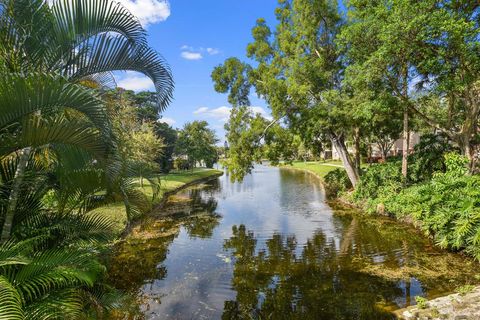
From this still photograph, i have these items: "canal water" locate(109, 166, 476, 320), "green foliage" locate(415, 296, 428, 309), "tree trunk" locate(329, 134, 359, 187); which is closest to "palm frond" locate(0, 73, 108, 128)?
"canal water" locate(109, 166, 476, 320)

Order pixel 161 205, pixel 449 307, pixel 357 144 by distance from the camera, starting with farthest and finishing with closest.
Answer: pixel 357 144
pixel 161 205
pixel 449 307

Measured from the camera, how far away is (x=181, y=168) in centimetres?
4725

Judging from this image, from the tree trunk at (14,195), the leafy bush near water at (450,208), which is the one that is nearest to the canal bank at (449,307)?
the leafy bush near water at (450,208)

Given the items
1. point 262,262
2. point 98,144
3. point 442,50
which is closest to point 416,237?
point 262,262

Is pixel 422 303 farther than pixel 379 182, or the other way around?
pixel 379 182

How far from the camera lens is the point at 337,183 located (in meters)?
23.9

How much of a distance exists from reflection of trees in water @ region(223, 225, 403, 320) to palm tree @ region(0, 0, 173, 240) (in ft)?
13.8

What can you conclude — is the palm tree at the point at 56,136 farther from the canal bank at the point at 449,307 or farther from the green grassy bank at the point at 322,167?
the green grassy bank at the point at 322,167

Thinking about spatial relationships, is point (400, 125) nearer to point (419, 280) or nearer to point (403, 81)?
point (403, 81)

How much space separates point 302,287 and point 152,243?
6.33 meters

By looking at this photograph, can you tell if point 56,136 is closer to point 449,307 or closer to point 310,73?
point 449,307

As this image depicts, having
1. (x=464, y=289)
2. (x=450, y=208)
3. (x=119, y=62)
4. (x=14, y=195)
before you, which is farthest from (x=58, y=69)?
(x=450, y=208)

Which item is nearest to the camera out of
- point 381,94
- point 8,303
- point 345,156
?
point 8,303

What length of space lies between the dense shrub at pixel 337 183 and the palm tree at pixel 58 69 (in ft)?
64.7
